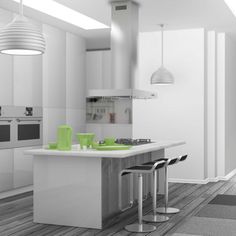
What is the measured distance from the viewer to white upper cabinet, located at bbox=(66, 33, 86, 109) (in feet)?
26.3

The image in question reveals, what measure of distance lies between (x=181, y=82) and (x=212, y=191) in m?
2.00

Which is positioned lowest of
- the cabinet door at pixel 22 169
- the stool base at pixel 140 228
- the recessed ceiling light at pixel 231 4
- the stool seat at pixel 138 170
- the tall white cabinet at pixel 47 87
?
the stool base at pixel 140 228

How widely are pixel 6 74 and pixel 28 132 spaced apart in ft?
3.29

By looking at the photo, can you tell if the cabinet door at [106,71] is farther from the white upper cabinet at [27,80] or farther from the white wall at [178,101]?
the white upper cabinet at [27,80]

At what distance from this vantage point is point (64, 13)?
22.0ft

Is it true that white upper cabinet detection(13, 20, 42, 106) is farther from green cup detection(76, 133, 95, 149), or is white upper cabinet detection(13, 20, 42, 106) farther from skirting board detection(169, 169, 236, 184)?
skirting board detection(169, 169, 236, 184)

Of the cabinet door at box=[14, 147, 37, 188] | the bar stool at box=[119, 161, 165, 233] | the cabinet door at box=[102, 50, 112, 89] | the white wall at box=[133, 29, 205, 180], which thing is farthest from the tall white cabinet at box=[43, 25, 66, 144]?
the bar stool at box=[119, 161, 165, 233]

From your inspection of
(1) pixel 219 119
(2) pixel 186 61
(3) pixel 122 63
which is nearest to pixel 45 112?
(3) pixel 122 63

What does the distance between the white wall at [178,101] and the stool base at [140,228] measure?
3213 millimetres

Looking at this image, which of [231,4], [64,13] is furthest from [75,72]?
[231,4]

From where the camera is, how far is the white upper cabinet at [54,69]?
7305mm

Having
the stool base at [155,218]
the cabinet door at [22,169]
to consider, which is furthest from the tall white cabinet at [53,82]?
the stool base at [155,218]

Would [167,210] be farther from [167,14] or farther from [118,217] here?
[167,14]

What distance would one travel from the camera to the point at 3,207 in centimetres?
573
